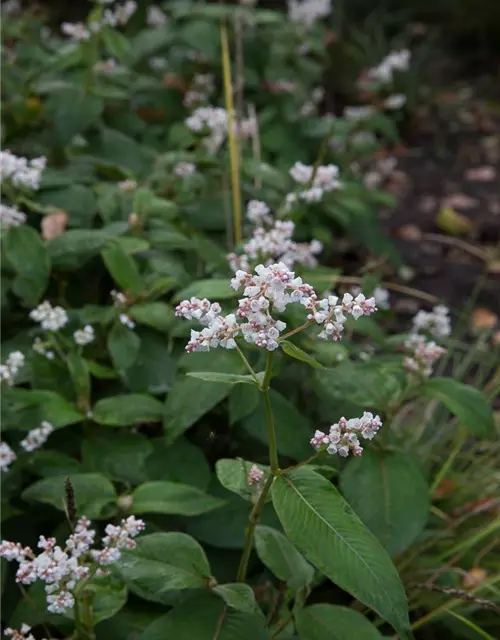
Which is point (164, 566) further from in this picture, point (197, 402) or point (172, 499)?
point (197, 402)

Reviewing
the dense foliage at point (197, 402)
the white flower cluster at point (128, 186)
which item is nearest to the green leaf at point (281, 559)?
the dense foliage at point (197, 402)

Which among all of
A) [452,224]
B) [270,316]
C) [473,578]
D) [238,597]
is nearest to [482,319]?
[452,224]

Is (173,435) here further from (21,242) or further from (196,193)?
(196,193)

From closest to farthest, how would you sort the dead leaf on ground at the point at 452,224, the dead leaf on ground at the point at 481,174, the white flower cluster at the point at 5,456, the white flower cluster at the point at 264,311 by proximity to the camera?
the white flower cluster at the point at 264,311
the white flower cluster at the point at 5,456
the dead leaf on ground at the point at 452,224
the dead leaf on ground at the point at 481,174

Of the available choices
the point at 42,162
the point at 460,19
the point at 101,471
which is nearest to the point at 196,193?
the point at 42,162

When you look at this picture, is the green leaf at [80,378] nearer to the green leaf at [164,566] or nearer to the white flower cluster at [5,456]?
the white flower cluster at [5,456]

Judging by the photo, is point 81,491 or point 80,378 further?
point 80,378
